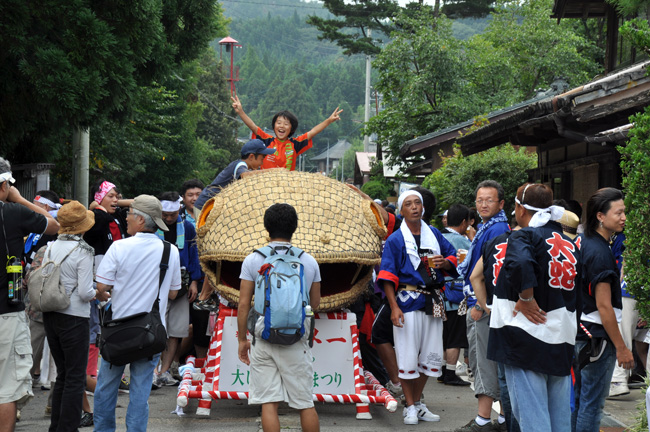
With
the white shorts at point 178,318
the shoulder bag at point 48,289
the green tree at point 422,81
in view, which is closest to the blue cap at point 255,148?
the white shorts at point 178,318

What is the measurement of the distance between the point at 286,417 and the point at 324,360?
61 centimetres

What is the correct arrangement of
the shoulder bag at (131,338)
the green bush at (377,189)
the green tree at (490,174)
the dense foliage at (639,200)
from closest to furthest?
the dense foliage at (639,200)
the shoulder bag at (131,338)
the green tree at (490,174)
the green bush at (377,189)

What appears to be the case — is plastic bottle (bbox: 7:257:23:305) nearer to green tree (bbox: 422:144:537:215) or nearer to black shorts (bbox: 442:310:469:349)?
black shorts (bbox: 442:310:469:349)

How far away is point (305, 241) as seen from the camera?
704 cm

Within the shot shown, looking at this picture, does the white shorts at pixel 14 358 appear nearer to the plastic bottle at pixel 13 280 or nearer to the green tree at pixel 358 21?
the plastic bottle at pixel 13 280

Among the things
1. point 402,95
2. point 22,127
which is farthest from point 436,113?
point 22,127

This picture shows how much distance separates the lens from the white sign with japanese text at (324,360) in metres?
7.15

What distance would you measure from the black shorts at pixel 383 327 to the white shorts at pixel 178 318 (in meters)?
2.25

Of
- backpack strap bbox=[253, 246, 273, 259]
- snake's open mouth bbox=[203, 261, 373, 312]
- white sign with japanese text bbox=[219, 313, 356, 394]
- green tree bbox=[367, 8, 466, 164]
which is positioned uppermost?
green tree bbox=[367, 8, 466, 164]

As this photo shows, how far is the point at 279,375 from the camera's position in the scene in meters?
5.58

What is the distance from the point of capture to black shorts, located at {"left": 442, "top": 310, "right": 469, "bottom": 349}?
8969 mm

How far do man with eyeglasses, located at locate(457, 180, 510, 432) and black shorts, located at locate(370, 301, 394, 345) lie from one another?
0.78 m

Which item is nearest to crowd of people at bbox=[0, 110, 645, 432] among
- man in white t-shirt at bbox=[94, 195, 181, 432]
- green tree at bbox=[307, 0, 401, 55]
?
man in white t-shirt at bbox=[94, 195, 181, 432]

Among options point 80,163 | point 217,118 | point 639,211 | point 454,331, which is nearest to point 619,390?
point 454,331
